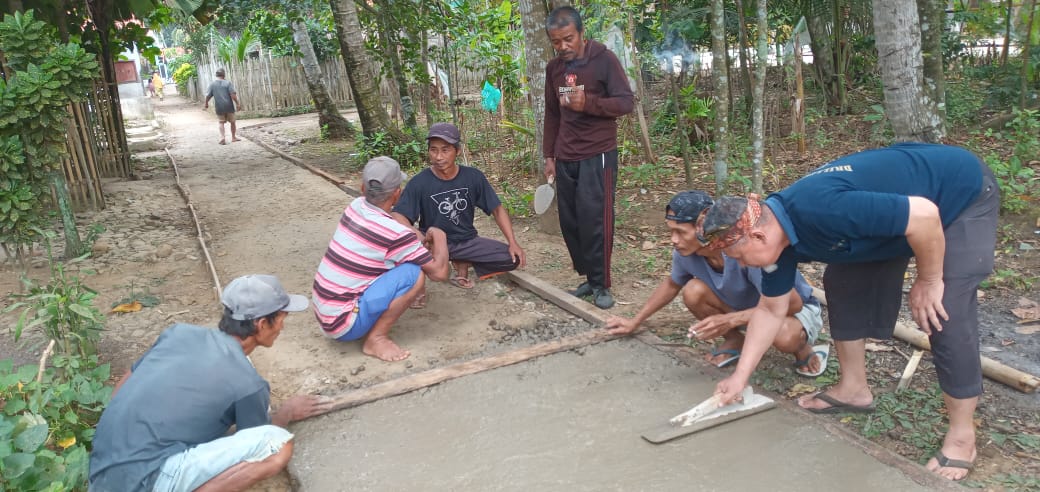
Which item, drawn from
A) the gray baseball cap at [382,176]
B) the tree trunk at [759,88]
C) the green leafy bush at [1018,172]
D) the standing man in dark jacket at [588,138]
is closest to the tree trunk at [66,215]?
the gray baseball cap at [382,176]

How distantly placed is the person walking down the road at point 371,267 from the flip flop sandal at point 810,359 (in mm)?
1897

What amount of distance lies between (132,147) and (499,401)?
13.0m

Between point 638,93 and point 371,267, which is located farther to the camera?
point 638,93

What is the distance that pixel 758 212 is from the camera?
254cm

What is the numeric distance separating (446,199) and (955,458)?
3.00 metres

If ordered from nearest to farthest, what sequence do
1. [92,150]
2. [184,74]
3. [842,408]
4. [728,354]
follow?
[842,408] < [728,354] < [92,150] < [184,74]

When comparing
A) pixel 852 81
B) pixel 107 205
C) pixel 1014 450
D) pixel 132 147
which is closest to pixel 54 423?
pixel 1014 450

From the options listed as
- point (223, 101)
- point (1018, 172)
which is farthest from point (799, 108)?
point (223, 101)

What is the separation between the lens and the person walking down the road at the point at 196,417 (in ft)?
7.73

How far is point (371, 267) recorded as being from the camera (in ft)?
12.4

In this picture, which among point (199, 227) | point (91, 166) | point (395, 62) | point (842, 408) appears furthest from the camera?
point (395, 62)

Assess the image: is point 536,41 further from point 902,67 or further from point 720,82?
point 902,67

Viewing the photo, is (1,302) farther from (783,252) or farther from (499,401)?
(783,252)

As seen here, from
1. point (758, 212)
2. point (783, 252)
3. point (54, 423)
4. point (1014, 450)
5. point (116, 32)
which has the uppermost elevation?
point (116, 32)
